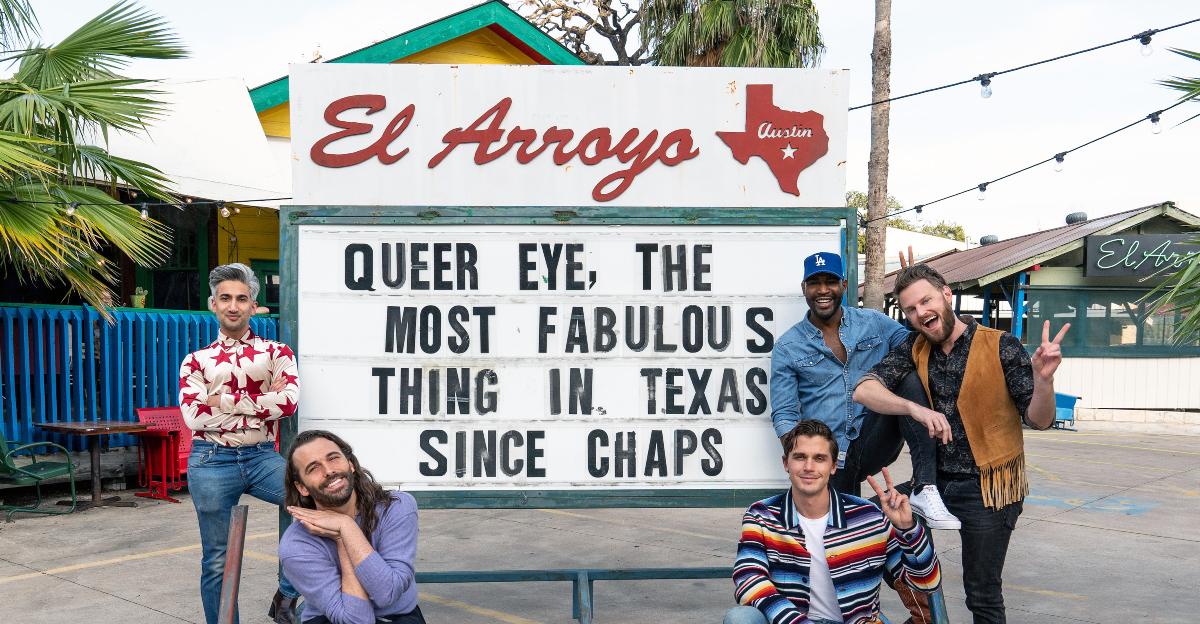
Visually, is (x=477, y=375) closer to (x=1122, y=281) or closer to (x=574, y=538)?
(x=574, y=538)

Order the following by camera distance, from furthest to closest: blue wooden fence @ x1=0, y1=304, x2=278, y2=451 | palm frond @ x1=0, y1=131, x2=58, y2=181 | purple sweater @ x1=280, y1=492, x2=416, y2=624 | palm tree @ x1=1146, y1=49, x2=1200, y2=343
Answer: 1. blue wooden fence @ x1=0, y1=304, x2=278, y2=451
2. palm frond @ x1=0, y1=131, x2=58, y2=181
3. palm tree @ x1=1146, y1=49, x2=1200, y2=343
4. purple sweater @ x1=280, y1=492, x2=416, y2=624

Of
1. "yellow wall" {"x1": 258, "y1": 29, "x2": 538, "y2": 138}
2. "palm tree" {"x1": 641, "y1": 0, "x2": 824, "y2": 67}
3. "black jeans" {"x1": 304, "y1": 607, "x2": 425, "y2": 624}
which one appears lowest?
"black jeans" {"x1": 304, "y1": 607, "x2": 425, "y2": 624}

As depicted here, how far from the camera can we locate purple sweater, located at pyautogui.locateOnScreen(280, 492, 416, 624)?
349 cm

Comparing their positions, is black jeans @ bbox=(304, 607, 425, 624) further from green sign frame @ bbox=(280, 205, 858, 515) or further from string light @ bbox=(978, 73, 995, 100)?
string light @ bbox=(978, 73, 995, 100)

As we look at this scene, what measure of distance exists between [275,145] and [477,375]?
35.5ft

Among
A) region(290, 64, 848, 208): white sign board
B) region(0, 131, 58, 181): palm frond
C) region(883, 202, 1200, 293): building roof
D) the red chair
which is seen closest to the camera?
region(290, 64, 848, 208): white sign board

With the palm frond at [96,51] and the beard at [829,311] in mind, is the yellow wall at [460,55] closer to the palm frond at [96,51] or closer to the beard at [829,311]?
the palm frond at [96,51]

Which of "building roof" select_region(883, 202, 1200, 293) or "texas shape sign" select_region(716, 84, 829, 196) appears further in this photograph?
"building roof" select_region(883, 202, 1200, 293)

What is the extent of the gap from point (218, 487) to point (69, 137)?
521 cm

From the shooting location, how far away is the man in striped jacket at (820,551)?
11.8ft

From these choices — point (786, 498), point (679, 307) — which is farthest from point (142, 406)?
point (786, 498)

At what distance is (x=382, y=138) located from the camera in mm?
4727

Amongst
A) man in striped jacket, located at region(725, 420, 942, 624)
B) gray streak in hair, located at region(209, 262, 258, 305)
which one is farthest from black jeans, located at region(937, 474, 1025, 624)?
gray streak in hair, located at region(209, 262, 258, 305)

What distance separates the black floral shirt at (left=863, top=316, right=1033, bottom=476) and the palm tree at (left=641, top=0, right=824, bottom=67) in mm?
14201
